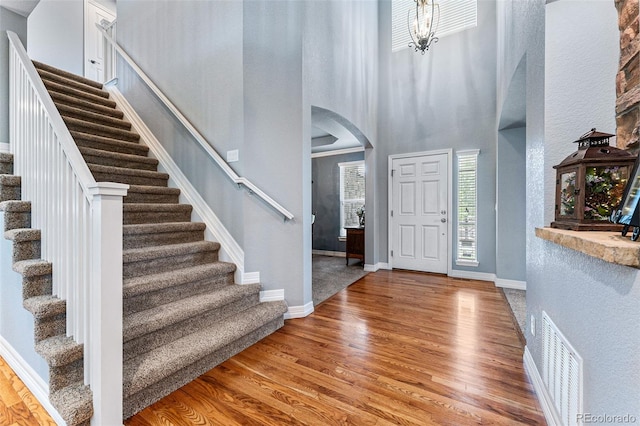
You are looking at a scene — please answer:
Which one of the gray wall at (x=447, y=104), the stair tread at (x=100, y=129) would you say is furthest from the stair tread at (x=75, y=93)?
the gray wall at (x=447, y=104)

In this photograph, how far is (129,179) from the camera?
9.36 ft

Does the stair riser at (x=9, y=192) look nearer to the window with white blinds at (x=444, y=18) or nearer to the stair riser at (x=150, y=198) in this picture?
the stair riser at (x=150, y=198)

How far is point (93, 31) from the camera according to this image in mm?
5266

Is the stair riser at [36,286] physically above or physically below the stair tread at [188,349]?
above

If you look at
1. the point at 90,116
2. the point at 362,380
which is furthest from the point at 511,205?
the point at 90,116

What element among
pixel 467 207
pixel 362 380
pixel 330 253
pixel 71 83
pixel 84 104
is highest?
pixel 71 83

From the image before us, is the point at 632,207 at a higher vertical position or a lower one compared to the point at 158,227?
higher

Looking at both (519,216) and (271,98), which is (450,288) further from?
(271,98)

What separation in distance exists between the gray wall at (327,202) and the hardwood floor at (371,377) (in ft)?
11.8

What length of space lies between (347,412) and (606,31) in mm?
2366

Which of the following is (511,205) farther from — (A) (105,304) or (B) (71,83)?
(B) (71,83)

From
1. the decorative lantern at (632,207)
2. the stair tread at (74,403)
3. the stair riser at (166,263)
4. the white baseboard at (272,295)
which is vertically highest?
the decorative lantern at (632,207)

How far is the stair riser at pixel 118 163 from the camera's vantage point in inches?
108

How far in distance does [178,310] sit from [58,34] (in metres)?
6.19
